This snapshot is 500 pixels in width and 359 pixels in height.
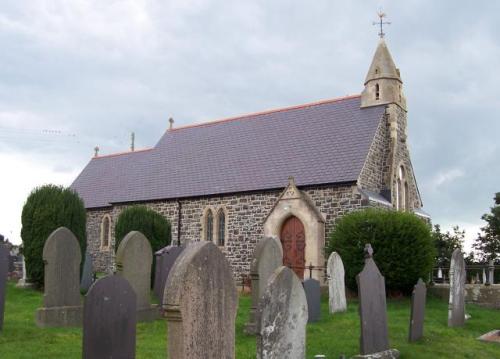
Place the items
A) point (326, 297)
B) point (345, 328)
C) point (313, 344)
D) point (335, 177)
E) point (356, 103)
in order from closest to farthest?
1. point (313, 344)
2. point (345, 328)
3. point (326, 297)
4. point (335, 177)
5. point (356, 103)

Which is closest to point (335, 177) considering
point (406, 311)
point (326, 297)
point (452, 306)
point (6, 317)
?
point (326, 297)

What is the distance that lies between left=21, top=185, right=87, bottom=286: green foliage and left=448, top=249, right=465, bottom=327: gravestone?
11.5 meters

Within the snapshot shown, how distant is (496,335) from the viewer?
41.3 ft

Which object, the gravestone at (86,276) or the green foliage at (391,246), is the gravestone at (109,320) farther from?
the gravestone at (86,276)

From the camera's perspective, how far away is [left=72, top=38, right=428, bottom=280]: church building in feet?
68.3

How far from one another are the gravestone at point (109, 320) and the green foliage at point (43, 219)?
39.3 feet

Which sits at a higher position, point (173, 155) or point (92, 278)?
point (173, 155)

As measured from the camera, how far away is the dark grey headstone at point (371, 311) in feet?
28.7

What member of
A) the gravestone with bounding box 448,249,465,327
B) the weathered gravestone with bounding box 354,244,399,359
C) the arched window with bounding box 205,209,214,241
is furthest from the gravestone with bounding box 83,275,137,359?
the arched window with bounding box 205,209,214,241

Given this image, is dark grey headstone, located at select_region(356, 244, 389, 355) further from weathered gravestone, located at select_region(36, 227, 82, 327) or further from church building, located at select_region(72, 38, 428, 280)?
church building, located at select_region(72, 38, 428, 280)

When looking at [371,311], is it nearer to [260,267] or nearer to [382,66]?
[260,267]

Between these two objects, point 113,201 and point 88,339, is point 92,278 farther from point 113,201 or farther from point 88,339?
point 88,339

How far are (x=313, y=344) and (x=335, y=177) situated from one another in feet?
37.2

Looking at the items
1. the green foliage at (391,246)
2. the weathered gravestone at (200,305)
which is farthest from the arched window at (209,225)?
the weathered gravestone at (200,305)
